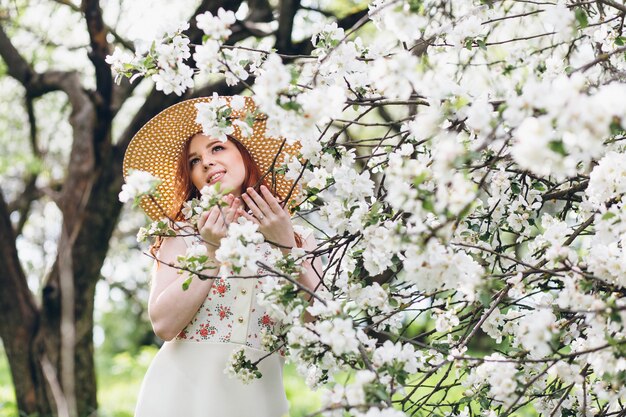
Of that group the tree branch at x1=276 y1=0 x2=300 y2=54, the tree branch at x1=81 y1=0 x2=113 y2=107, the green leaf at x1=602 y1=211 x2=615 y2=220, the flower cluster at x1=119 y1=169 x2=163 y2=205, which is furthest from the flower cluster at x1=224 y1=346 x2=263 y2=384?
the tree branch at x1=81 y1=0 x2=113 y2=107

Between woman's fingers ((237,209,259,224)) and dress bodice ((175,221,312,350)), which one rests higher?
woman's fingers ((237,209,259,224))

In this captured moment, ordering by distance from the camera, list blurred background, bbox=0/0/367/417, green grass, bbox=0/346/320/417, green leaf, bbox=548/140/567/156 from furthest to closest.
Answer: green grass, bbox=0/346/320/417 → blurred background, bbox=0/0/367/417 → green leaf, bbox=548/140/567/156

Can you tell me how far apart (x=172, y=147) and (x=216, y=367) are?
30.9 inches

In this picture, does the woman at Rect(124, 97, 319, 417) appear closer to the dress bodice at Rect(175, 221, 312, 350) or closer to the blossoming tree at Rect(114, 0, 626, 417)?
the dress bodice at Rect(175, 221, 312, 350)

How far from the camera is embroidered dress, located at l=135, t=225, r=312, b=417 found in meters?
2.27

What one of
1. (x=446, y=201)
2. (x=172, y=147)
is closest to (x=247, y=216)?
(x=172, y=147)

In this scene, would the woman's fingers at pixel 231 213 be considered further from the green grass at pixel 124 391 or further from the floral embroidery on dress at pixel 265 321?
the green grass at pixel 124 391

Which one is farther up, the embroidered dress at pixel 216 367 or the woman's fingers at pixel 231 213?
the woman's fingers at pixel 231 213

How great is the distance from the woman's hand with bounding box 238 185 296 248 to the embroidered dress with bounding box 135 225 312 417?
0.47 ft

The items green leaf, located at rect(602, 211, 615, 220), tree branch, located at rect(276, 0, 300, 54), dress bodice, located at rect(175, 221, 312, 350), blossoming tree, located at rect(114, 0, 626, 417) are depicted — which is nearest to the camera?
blossoming tree, located at rect(114, 0, 626, 417)

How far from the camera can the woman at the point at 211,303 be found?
2211 mm

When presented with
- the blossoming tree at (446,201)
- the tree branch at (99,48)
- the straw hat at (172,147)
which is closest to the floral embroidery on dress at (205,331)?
the blossoming tree at (446,201)

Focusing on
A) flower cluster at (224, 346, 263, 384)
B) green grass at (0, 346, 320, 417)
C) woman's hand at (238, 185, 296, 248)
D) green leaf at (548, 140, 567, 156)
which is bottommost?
green leaf at (548, 140, 567, 156)

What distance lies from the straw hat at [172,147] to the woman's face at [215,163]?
2.4 inches
